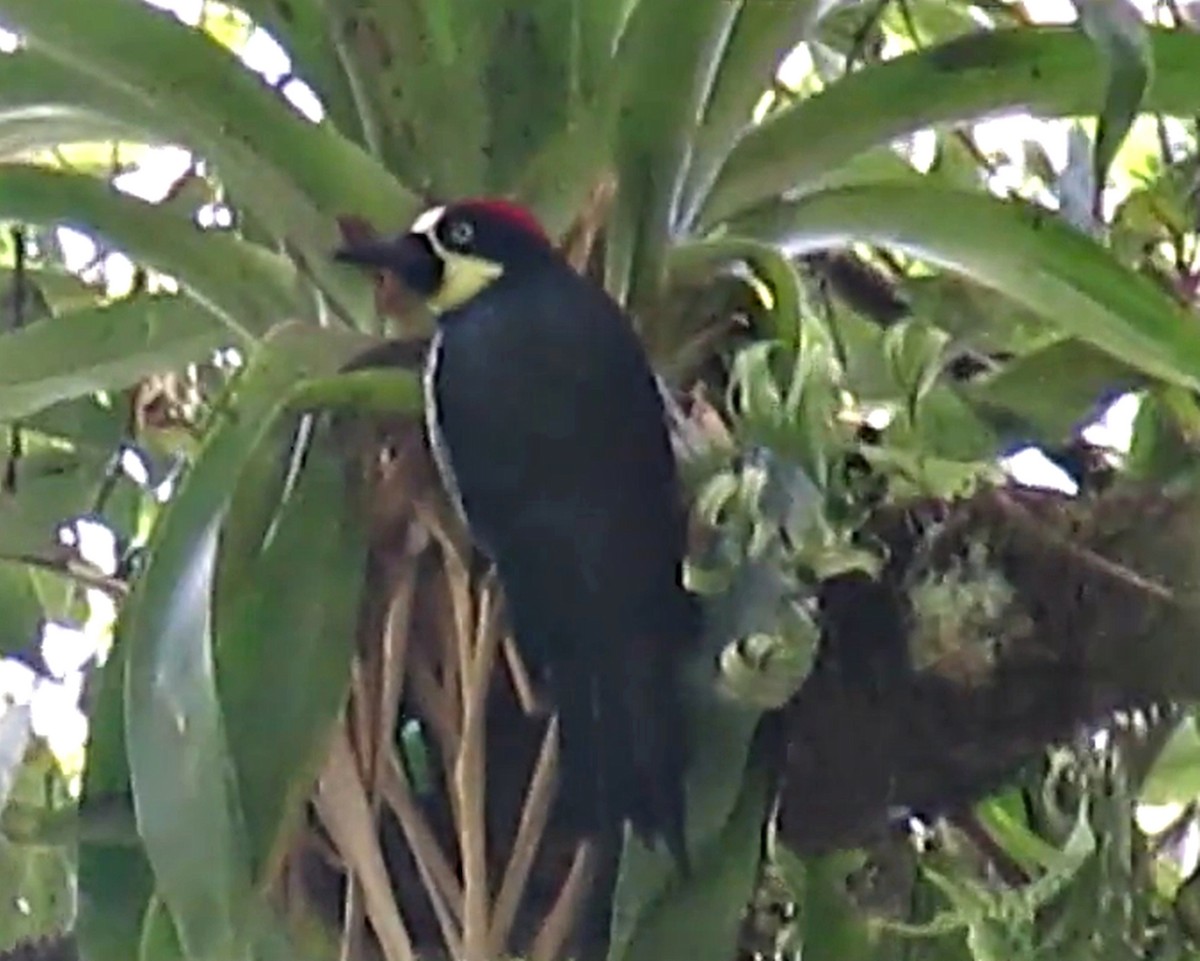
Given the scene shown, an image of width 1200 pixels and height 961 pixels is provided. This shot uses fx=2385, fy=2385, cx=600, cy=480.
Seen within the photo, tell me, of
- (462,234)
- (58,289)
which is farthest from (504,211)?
(58,289)

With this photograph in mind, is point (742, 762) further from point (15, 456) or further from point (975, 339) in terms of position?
point (15, 456)

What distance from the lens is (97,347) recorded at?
84cm

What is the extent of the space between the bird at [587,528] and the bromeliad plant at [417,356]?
18 millimetres

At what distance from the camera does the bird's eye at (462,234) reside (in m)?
0.74

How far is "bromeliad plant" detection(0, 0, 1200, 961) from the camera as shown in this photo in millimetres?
710

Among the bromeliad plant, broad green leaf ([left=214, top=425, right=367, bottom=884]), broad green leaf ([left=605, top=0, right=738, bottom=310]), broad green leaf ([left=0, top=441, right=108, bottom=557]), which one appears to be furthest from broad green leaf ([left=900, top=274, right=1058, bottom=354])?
broad green leaf ([left=0, top=441, right=108, bottom=557])

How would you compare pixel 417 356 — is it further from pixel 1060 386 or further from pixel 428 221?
pixel 1060 386

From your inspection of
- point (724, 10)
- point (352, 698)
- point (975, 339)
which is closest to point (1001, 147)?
point (975, 339)

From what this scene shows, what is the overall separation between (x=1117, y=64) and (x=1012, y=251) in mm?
82

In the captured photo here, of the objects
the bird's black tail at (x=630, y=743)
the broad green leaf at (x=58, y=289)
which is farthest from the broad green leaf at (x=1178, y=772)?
the broad green leaf at (x=58, y=289)

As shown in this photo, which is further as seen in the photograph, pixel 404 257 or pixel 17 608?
pixel 17 608

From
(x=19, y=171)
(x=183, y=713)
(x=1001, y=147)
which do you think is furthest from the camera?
(x=1001, y=147)

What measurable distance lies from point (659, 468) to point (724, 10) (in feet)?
0.50

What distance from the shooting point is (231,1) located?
2.72 feet
